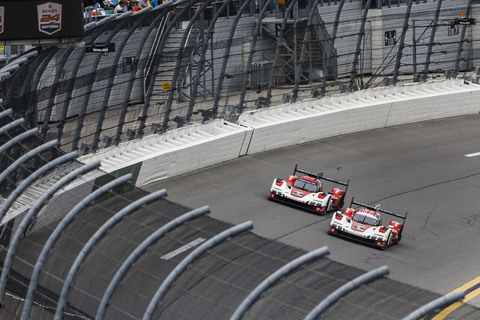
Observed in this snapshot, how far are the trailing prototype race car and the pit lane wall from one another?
4.49m

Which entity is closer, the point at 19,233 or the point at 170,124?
the point at 19,233

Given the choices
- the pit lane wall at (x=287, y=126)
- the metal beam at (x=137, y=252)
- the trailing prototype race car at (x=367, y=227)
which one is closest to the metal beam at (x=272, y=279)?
the metal beam at (x=137, y=252)

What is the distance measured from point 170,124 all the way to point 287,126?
10.7ft

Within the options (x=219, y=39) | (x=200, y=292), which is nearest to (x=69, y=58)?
(x=219, y=39)

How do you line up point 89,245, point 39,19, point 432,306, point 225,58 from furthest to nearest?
point 225,58, point 39,19, point 89,245, point 432,306

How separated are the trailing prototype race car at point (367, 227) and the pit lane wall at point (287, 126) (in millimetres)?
4489

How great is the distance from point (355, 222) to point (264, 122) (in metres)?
6.17

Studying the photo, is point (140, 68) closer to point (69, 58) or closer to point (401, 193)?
point (69, 58)

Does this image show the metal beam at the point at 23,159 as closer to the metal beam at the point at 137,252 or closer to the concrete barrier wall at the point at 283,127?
the metal beam at the point at 137,252

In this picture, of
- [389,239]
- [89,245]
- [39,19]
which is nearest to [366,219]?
[389,239]

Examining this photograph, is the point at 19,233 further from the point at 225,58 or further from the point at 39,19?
the point at 225,58

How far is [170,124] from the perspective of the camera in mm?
22266

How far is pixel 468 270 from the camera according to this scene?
56.3 feet

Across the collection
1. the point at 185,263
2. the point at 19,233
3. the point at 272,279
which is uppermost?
the point at 272,279
